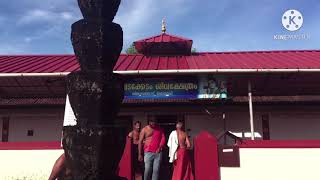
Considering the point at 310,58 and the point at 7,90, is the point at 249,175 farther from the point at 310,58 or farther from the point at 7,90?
the point at 7,90

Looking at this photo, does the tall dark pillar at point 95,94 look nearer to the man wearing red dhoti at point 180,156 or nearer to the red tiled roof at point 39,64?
Answer: the man wearing red dhoti at point 180,156

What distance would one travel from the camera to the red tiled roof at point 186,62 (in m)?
11.9

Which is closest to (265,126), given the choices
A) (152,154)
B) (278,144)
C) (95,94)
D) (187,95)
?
(187,95)

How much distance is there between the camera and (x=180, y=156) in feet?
30.1

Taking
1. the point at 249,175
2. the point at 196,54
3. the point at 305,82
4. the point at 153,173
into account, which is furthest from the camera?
the point at 196,54

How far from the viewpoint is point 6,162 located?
10.5 m

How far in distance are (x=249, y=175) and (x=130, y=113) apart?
6258 mm

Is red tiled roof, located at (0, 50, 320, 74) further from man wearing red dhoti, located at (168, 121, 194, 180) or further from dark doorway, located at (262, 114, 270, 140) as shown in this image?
man wearing red dhoti, located at (168, 121, 194, 180)

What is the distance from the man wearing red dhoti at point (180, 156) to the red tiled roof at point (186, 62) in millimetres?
2736

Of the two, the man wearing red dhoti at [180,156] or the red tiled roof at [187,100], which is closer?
the man wearing red dhoti at [180,156]

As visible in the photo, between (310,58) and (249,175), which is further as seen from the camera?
(310,58)

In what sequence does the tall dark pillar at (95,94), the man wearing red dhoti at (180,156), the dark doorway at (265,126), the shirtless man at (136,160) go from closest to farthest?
the tall dark pillar at (95,94)
the man wearing red dhoti at (180,156)
the shirtless man at (136,160)
the dark doorway at (265,126)

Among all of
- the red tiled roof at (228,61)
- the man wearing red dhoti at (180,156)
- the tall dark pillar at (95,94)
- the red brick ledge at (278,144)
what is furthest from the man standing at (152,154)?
the tall dark pillar at (95,94)

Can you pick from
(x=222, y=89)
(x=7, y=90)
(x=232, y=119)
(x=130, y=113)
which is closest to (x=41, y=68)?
(x=7, y=90)
